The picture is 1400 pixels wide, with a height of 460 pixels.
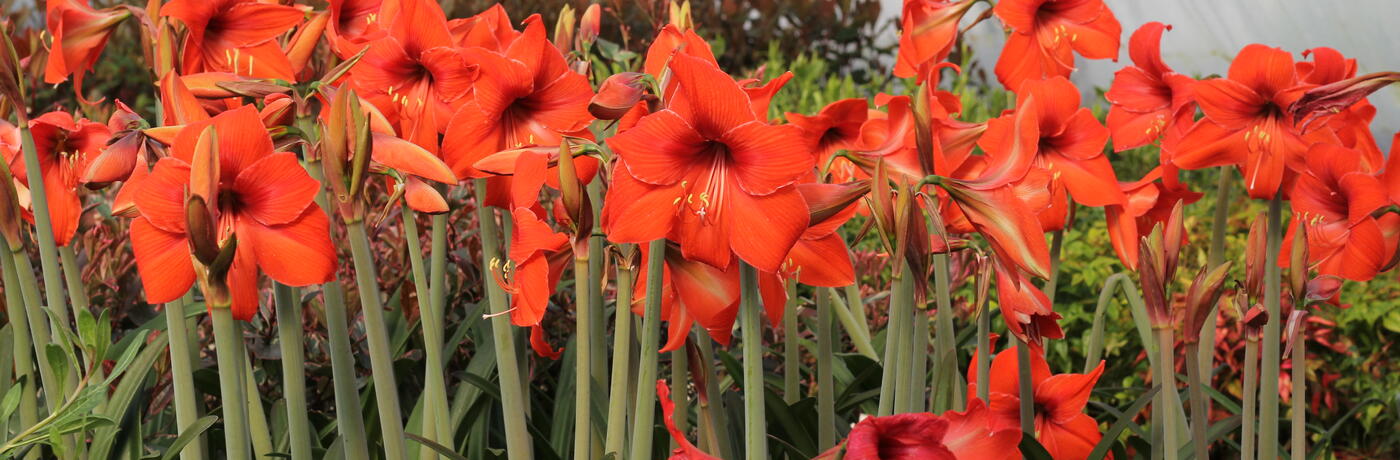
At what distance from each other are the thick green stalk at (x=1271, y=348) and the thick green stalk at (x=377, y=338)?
1154mm

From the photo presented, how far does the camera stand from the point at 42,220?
167 centimetres

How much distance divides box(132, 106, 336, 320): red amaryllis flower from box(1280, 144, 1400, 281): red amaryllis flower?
1320 mm

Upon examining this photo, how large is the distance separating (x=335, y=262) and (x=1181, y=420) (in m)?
1.38

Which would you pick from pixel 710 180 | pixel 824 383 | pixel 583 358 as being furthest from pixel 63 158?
pixel 824 383

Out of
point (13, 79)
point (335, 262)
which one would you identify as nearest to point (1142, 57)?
point (335, 262)

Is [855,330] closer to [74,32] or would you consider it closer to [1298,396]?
[1298,396]

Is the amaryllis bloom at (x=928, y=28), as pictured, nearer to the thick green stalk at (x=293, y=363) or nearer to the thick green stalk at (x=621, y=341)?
the thick green stalk at (x=621, y=341)

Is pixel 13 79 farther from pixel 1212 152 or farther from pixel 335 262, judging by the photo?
pixel 1212 152

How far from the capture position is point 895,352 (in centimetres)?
177

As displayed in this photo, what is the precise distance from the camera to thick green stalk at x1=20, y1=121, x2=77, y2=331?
1.63 m

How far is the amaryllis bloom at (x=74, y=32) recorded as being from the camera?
5.51 feet

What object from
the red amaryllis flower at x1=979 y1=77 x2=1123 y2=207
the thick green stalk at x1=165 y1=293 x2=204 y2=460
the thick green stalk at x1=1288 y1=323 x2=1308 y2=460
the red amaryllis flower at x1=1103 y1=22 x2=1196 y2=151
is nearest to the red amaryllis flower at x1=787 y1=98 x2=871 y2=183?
the red amaryllis flower at x1=979 y1=77 x2=1123 y2=207

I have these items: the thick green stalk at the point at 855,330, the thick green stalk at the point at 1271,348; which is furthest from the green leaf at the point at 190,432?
the thick green stalk at the point at 1271,348

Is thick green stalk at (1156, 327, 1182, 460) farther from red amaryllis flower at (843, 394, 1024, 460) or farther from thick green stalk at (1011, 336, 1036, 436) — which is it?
red amaryllis flower at (843, 394, 1024, 460)
